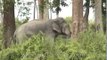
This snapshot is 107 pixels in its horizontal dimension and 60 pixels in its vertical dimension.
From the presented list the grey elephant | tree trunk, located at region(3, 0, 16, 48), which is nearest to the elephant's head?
the grey elephant

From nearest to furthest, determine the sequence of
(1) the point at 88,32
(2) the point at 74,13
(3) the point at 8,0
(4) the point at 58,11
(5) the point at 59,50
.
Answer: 1. (5) the point at 59,50
2. (1) the point at 88,32
3. (2) the point at 74,13
4. (3) the point at 8,0
5. (4) the point at 58,11

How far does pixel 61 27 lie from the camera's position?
13.7 metres

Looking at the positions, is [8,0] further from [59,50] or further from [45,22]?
[59,50]

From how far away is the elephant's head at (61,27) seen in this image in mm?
13470

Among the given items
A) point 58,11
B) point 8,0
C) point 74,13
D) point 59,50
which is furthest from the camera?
point 58,11

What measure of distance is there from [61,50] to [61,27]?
15.2 feet

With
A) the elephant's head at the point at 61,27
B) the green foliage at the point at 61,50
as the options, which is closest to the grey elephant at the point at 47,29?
the elephant's head at the point at 61,27

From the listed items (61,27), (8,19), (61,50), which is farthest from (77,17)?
(61,50)

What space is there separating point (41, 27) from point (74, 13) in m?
1.19

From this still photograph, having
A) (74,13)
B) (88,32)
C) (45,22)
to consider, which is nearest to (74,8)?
(74,13)

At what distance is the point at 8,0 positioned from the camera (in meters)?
14.7

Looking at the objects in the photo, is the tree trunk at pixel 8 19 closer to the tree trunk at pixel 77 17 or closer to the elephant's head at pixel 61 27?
the elephant's head at pixel 61 27

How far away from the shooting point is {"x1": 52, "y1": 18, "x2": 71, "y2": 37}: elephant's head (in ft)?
44.2

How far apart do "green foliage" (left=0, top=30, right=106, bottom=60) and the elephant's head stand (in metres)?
3.76
